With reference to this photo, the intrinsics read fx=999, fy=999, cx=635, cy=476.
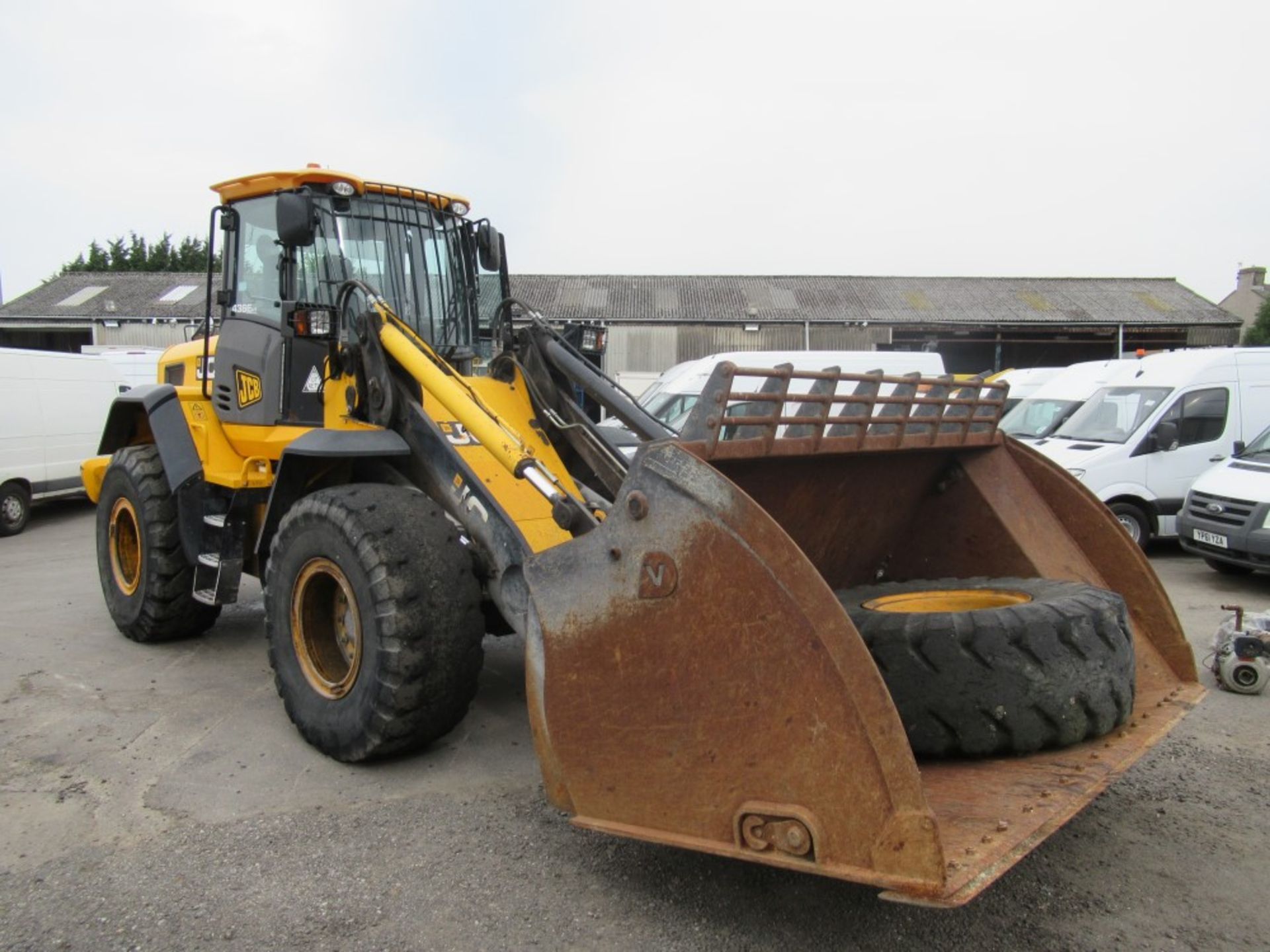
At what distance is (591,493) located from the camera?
484cm

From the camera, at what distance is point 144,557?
641 cm

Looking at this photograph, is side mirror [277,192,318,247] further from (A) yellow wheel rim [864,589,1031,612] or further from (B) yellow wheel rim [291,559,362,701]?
(A) yellow wheel rim [864,589,1031,612]

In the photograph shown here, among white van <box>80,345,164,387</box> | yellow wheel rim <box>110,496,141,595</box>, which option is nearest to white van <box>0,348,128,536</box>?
white van <box>80,345,164,387</box>

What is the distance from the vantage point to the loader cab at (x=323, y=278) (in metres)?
5.43

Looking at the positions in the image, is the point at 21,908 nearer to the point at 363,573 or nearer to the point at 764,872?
Result: the point at 363,573

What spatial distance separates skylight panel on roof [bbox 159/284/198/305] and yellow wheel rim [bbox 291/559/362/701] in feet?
111

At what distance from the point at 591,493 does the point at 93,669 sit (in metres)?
3.69

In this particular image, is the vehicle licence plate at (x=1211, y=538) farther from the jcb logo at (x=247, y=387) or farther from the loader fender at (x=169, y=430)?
the loader fender at (x=169, y=430)

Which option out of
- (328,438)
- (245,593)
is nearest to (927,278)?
(245,593)

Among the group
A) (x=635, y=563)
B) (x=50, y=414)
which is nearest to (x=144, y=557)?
(x=635, y=563)

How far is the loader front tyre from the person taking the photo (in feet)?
13.6

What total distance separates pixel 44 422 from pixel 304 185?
408 inches

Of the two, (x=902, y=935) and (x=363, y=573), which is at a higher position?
(x=363, y=573)

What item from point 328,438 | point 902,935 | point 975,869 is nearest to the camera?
point 975,869
